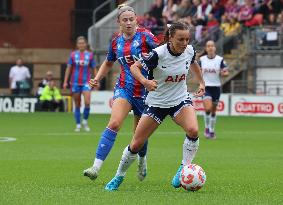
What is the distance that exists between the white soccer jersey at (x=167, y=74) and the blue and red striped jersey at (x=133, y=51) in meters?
0.90

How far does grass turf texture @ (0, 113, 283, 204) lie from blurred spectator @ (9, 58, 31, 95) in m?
13.9

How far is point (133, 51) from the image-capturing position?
13.9 m

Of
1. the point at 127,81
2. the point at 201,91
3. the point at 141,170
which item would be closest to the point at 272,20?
the point at 127,81

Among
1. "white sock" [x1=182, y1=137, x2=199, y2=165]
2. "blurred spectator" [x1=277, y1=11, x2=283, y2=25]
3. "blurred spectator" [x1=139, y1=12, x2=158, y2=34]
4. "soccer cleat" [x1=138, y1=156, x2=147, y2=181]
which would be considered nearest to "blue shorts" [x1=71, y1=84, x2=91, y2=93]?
"soccer cleat" [x1=138, y1=156, x2=147, y2=181]

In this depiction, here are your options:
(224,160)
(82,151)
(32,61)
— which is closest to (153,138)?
(82,151)

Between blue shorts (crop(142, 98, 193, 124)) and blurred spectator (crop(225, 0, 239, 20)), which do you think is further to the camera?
blurred spectator (crop(225, 0, 239, 20))

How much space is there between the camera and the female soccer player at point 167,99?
12.6m

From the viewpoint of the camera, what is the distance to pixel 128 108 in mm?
13828

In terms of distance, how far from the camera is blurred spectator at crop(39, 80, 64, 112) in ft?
127

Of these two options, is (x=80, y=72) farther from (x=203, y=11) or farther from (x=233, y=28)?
(x=203, y=11)

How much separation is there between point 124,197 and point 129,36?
2.78 m

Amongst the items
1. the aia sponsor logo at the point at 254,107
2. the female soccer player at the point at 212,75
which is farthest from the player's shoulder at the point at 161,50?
the aia sponsor logo at the point at 254,107

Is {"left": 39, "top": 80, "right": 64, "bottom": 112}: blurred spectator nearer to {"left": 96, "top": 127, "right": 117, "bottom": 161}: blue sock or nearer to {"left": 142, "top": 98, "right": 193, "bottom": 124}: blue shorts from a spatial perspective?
{"left": 96, "top": 127, "right": 117, "bottom": 161}: blue sock

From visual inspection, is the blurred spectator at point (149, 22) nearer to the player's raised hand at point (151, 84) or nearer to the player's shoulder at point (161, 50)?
the player's shoulder at point (161, 50)
